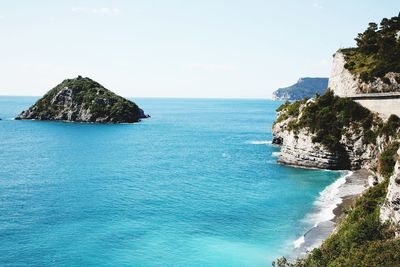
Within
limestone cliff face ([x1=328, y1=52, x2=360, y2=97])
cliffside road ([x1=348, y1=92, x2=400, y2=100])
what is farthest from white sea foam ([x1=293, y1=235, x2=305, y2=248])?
limestone cliff face ([x1=328, y1=52, x2=360, y2=97])

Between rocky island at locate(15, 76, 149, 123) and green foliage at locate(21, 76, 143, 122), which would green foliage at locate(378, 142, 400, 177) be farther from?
green foliage at locate(21, 76, 143, 122)

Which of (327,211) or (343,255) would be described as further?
(327,211)

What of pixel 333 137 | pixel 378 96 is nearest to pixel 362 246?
pixel 333 137

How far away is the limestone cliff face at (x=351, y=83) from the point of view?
7488 cm

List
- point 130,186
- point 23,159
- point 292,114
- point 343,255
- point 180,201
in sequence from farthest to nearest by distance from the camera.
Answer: point 292,114
point 23,159
point 130,186
point 180,201
point 343,255

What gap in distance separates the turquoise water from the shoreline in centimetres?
117

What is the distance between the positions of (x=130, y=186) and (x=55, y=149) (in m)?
44.2

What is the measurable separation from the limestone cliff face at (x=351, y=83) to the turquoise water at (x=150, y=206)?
18.5 m

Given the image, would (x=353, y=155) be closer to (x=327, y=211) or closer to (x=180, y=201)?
(x=327, y=211)

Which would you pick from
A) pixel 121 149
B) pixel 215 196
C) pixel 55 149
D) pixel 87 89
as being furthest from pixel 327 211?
pixel 87 89

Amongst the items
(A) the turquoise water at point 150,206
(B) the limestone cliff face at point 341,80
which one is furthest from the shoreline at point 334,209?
(B) the limestone cliff face at point 341,80

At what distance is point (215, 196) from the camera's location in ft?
189

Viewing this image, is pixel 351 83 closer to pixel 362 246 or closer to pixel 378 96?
pixel 378 96

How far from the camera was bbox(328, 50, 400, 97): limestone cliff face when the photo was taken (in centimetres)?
7488
